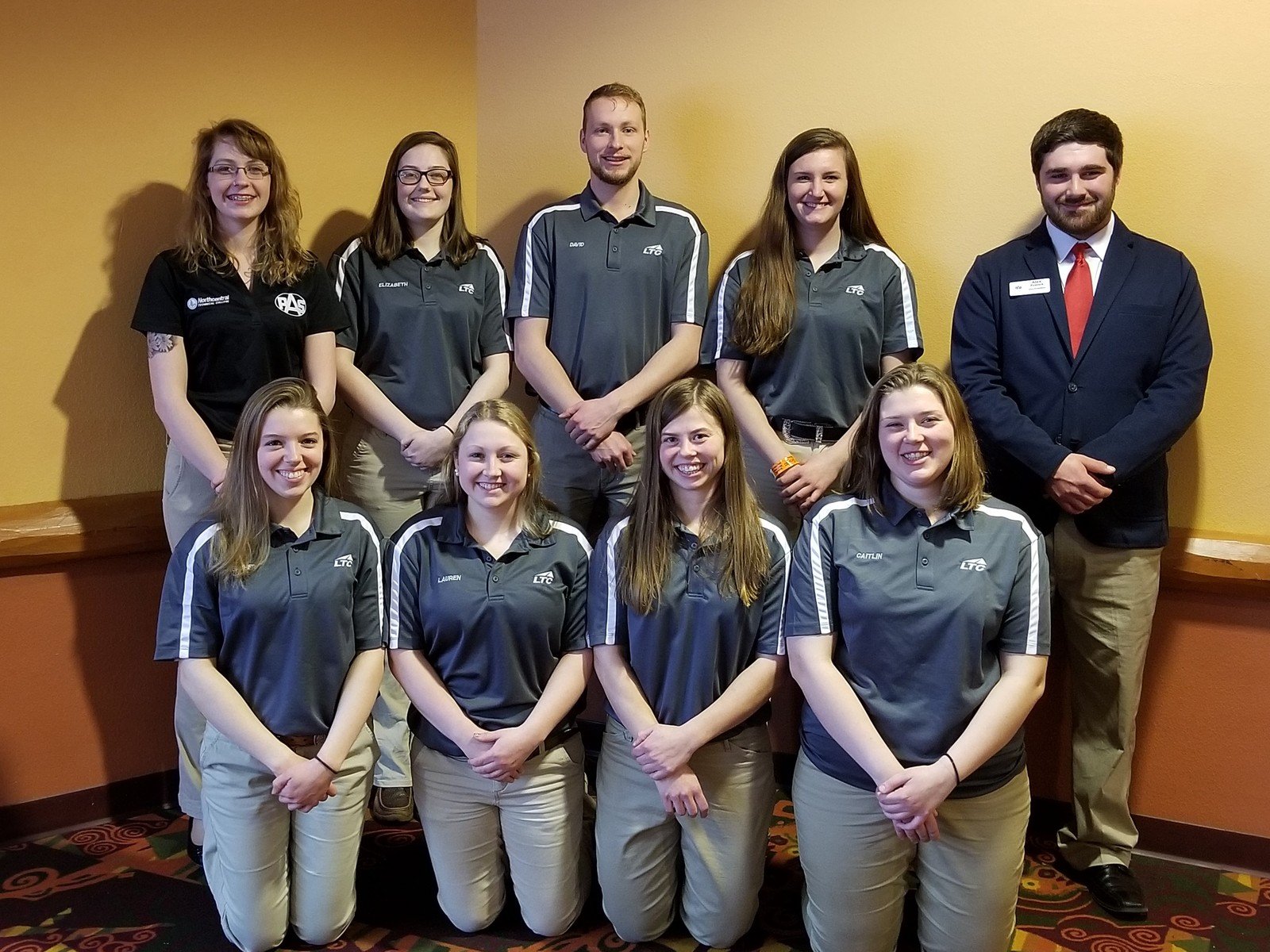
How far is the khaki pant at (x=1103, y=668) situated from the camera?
2.56 meters

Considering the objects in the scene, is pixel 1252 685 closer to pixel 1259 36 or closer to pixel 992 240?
pixel 992 240

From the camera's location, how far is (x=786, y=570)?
7.64 feet

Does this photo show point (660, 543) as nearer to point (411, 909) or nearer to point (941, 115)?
point (411, 909)

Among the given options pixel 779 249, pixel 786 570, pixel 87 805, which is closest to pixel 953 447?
pixel 786 570

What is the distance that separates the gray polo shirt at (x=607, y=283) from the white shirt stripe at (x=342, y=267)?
0.42 m

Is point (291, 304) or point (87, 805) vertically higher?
point (291, 304)

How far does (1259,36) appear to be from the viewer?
2.59 m

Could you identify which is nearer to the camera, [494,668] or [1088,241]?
[494,668]

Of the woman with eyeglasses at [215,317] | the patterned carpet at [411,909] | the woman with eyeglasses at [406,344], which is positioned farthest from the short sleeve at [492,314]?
the patterned carpet at [411,909]

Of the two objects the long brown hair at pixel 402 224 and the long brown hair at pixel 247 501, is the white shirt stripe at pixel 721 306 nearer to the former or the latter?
the long brown hair at pixel 402 224

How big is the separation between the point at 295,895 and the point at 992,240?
7.33 feet

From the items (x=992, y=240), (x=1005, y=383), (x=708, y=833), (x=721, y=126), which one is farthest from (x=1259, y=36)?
(x=708, y=833)

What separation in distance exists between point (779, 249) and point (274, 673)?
4.90 feet

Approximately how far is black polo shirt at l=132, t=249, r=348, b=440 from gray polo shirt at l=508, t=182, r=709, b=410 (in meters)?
0.60
